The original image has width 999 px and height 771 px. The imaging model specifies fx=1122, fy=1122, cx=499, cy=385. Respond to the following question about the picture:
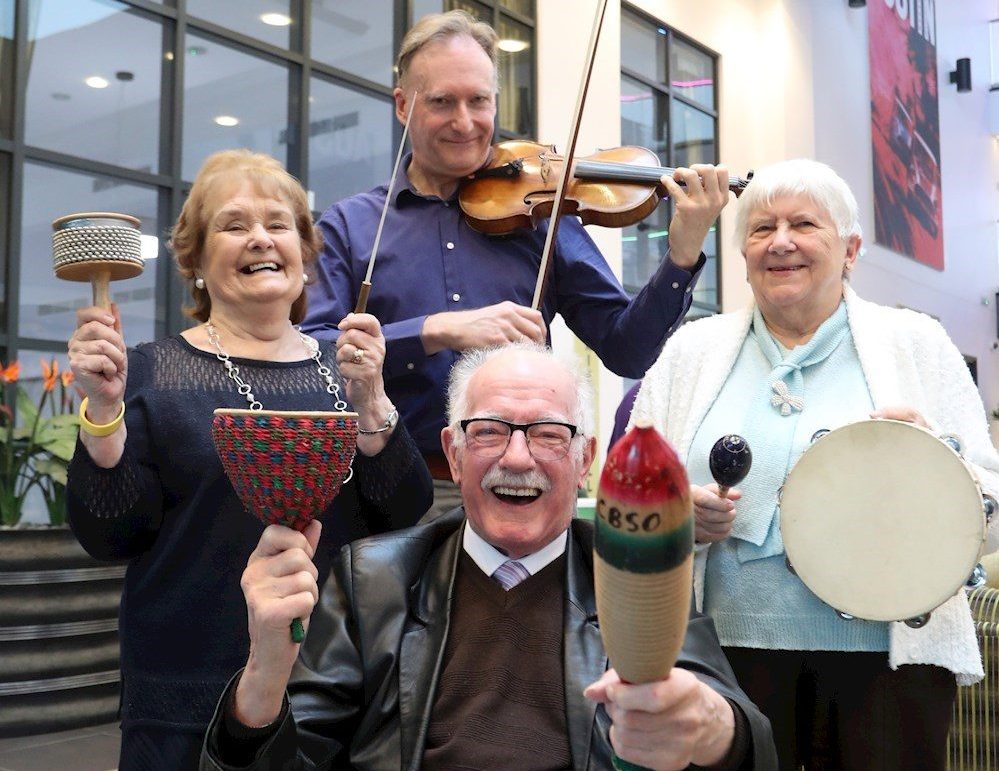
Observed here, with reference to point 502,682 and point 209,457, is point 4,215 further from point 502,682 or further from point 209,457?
point 502,682

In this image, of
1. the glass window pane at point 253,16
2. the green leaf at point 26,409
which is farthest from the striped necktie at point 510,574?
the glass window pane at point 253,16

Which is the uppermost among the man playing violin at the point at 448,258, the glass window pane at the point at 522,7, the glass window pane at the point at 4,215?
the glass window pane at the point at 522,7

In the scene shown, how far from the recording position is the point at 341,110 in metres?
7.06

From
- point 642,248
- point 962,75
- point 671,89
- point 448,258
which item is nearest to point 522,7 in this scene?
point 671,89

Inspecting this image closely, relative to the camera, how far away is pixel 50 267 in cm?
532

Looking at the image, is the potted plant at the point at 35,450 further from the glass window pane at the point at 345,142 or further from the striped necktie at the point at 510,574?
the striped necktie at the point at 510,574

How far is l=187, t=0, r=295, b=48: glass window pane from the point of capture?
6.25m

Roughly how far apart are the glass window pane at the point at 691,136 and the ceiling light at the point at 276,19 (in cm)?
444

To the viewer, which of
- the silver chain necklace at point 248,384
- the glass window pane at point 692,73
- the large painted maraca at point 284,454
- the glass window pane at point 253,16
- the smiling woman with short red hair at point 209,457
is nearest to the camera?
the large painted maraca at point 284,454

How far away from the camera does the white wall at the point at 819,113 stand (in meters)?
8.62

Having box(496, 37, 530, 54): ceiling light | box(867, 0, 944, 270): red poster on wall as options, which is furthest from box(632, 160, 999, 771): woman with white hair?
box(867, 0, 944, 270): red poster on wall

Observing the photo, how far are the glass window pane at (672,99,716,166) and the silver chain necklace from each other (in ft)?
28.4

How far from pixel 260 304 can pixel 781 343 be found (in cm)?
97

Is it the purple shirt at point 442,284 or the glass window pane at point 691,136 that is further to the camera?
the glass window pane at point 691,136
